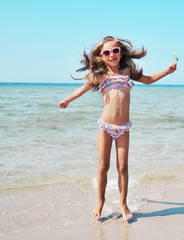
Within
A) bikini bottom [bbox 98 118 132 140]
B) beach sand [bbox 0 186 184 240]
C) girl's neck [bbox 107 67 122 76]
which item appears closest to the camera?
beach sand [bbox 0 186 184 240]

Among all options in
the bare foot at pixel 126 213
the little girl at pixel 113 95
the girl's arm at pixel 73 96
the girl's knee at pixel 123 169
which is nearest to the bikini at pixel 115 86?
the little girl at pixel 113 95

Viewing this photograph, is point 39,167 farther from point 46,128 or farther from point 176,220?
point 46,128

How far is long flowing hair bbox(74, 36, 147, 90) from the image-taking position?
9.57ft

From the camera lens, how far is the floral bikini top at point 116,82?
2.82 metres

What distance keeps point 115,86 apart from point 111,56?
302mm

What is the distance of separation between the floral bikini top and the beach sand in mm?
1308

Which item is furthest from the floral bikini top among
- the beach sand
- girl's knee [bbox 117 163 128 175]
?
the beach sand

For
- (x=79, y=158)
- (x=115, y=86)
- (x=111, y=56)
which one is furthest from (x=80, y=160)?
(x=111, y=56)

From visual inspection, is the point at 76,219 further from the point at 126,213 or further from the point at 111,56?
the point at 111,56

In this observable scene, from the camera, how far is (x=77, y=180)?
3.97 meters

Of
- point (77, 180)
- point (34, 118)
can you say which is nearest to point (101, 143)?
point (77, 180)

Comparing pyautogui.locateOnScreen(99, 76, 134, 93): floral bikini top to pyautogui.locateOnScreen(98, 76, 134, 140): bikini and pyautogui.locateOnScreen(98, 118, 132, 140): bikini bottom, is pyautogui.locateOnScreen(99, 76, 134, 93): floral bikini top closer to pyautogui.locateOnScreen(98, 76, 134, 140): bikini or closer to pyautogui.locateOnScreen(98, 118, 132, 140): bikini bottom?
pyautogui.locateOnScreen(98, 76, 134, 140): bikini

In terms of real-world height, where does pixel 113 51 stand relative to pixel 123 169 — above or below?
above

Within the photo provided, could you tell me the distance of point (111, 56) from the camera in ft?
9.31
